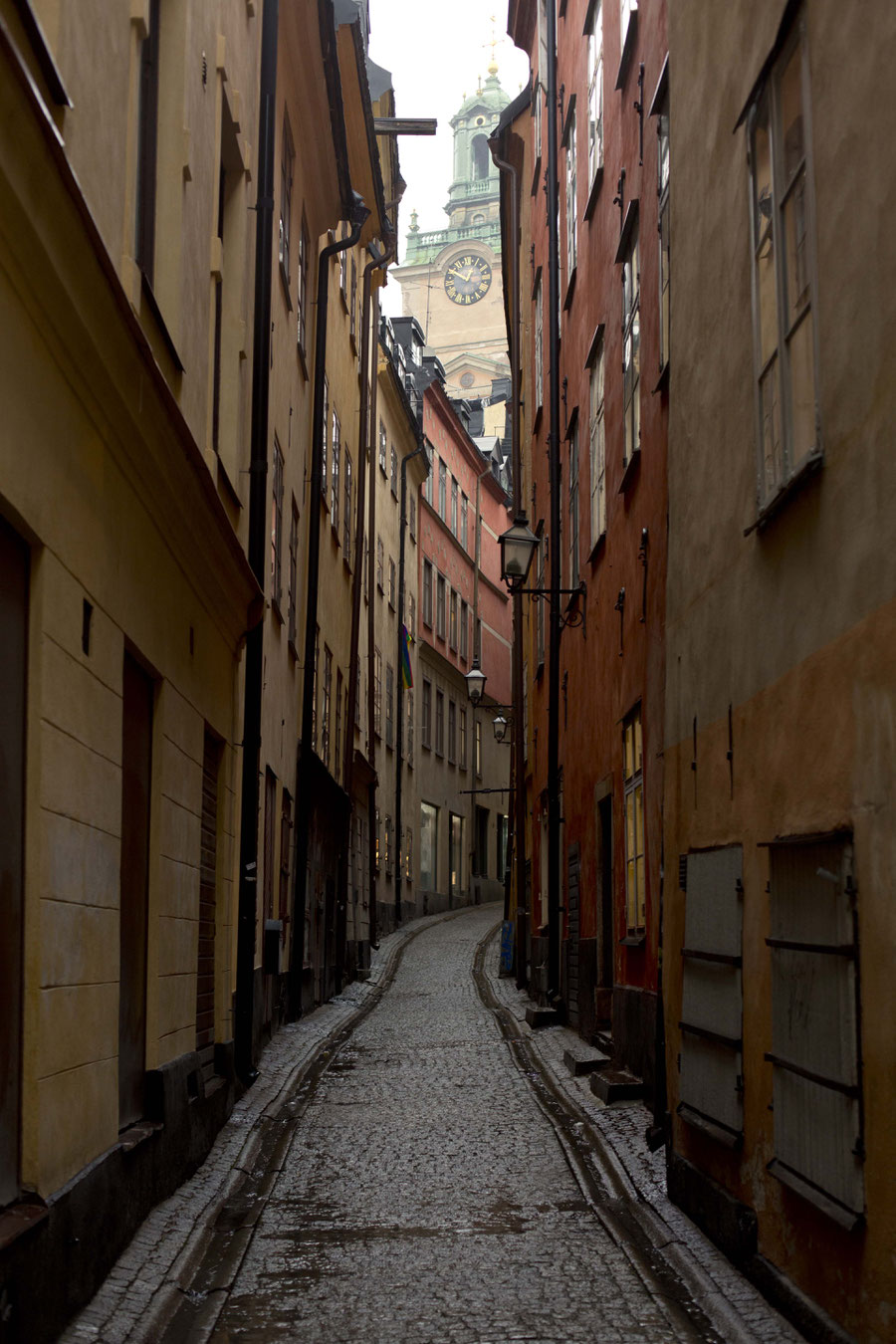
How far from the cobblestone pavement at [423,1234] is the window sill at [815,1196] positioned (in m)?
0.47

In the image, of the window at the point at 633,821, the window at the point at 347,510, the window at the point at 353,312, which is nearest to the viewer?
the window at the point at 633,821

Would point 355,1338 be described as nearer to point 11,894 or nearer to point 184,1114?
point 11,894

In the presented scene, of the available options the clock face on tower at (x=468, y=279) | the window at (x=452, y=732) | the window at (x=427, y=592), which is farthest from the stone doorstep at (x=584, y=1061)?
the clock face on tower at (x=468, y=279)

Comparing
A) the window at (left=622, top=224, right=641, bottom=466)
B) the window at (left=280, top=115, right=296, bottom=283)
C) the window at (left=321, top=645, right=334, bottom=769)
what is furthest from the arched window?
the window at (left=622, top=224, right=641, bottom=466)

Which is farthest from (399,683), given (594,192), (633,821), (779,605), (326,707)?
(779,605)

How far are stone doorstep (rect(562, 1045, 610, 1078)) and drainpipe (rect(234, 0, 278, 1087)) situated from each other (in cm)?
244

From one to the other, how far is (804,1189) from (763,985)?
1.00m

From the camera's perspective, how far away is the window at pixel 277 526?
1506 centimetres

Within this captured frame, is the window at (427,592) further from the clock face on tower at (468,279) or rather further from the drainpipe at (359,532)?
the clock face on tower at (468,279)

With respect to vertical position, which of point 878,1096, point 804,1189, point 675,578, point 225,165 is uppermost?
point 225,165

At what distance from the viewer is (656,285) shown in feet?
35.6

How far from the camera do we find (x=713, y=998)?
7.18 metres

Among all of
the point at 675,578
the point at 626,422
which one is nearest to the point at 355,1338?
the point at 675,578

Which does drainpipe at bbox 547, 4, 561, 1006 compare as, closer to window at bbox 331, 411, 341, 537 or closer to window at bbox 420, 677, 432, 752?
window at bbox 331, 411, 341, 537
